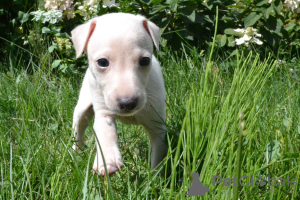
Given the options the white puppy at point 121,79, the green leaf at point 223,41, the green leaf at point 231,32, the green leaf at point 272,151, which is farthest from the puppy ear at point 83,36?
the green leaf at point 231,32

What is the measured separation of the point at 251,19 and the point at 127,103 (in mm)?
2616

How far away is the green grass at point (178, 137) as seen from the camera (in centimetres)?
167

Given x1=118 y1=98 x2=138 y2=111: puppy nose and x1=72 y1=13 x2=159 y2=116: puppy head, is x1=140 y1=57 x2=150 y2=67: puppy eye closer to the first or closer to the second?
x1=72 y1=13 x2=159 y2=116: puppy head

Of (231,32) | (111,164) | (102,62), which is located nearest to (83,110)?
(102,62)

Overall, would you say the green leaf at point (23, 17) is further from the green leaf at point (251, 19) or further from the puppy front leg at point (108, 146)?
the puppy front leg at point (108, 146)

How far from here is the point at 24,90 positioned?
342 cm

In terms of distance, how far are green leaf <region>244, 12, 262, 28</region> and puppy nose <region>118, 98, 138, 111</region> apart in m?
2.52

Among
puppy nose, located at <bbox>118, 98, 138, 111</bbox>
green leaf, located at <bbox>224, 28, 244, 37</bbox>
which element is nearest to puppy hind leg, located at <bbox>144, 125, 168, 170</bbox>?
puppy nose, located at <bbox>118, 98, 138, 111</bbox>

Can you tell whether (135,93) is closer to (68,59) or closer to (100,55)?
(100,55)

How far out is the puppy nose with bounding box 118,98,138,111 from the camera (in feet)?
6.51

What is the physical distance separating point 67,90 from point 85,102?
2.61ft

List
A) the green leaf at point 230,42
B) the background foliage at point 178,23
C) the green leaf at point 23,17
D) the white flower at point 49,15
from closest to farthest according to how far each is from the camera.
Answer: the white flower at point 49,15 < the background foliage at point 178,23 < the green leaf at point 230,42 < the green leaf at point 23,17

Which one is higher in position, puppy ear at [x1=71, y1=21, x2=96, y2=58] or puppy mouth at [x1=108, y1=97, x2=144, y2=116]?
puppy ear at [x1=71, y1=21, x2=96, y2=58]

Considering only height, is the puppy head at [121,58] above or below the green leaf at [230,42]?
above
